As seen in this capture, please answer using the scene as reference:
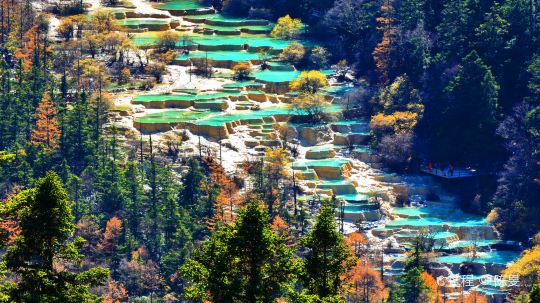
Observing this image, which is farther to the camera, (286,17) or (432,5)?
(286,17)

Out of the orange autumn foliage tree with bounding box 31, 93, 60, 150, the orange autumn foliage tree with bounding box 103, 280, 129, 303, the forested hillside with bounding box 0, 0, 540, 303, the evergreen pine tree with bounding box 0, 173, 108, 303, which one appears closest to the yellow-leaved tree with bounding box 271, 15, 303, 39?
the forested hillside with bounding box 0, 0, 540, 303

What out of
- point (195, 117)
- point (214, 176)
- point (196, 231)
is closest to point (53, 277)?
point (196, 231)

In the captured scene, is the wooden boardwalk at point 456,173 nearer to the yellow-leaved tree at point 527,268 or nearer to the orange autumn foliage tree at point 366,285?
the yellow-leaved tree at point 527,268

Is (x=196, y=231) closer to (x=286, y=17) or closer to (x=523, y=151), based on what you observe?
(x=523, y=151)

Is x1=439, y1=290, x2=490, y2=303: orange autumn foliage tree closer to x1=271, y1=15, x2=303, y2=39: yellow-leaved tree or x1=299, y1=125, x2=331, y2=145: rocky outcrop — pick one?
x1=299, y1=125, x2=331, y2=145: rocky outcrop

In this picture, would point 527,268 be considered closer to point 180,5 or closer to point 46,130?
point 46,130

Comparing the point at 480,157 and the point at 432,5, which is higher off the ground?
the point at 432,5
